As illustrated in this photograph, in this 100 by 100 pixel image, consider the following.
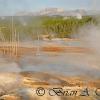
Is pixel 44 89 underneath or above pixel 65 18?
underneath

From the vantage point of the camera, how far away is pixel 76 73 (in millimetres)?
7895

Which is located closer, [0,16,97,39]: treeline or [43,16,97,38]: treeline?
[0,16,97,39]: treeline

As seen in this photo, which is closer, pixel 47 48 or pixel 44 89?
pixel 44 89

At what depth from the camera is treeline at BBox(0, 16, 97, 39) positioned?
1566cm

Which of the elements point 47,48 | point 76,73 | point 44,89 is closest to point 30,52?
point 47,48

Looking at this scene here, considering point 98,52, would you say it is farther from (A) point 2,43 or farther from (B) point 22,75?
(A) point 2,43

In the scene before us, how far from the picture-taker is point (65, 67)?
29.0 feet

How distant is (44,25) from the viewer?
56.4 ft

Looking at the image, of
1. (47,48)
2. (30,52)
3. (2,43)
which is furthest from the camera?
(2,43)

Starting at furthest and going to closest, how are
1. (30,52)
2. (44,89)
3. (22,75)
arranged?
(30,52) → (22,75) → (44,89)

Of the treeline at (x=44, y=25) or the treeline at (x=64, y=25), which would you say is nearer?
the treeline at (x=44, y=25)

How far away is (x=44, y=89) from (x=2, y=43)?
819 cm

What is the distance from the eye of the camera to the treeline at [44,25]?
1566 centimetres

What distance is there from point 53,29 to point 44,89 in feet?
34.2
